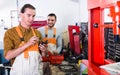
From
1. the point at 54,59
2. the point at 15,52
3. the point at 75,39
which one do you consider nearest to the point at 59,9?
the point at 75,39

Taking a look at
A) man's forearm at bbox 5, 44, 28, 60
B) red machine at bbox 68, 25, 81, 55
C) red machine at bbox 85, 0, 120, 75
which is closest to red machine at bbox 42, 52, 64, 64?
red machine at bbox 68, 25, 81, 55

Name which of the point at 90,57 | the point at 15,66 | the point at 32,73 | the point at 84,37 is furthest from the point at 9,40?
the point at 84,37

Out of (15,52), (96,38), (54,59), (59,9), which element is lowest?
(54,59)

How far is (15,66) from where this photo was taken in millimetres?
2150

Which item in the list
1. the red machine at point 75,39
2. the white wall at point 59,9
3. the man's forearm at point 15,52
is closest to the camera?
the man's forearm at point 15,52

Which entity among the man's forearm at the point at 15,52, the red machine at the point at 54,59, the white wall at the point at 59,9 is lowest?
the red machine at the point at 54,59

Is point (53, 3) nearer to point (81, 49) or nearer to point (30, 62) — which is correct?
point (81, 49)

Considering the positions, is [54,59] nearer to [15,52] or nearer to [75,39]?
[75,39]

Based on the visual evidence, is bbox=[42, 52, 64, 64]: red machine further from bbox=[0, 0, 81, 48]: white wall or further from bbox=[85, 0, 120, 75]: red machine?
bbox=[85, 0, 120, 75]: red machine

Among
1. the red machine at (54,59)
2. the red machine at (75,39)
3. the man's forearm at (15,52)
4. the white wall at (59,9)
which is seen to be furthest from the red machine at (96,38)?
the white wall at (59,9)

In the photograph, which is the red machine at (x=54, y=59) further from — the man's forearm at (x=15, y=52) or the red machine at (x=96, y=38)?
the red machine at (x=96, y=38)

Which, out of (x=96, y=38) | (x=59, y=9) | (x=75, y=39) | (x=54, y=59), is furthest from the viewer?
(x=59, y=9)

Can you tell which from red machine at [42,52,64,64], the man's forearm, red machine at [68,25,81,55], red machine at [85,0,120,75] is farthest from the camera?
red machine at [68,25,81,55]

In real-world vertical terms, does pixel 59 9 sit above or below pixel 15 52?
above
